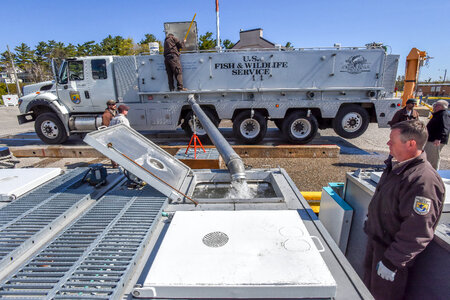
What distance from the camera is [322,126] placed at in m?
7.99

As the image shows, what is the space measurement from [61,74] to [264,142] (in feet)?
22.6

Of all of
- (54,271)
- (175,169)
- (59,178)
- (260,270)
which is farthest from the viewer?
(175,169)

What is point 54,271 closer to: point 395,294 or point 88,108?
point 395,294

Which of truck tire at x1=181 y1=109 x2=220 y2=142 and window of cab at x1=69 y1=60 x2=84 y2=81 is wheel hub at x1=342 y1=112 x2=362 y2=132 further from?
window of cab at x1=69 y1=60 x2=84 y2=81

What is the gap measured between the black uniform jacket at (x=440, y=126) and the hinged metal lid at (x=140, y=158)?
5039 mm

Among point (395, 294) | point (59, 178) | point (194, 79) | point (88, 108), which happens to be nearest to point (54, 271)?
point (59, 178)

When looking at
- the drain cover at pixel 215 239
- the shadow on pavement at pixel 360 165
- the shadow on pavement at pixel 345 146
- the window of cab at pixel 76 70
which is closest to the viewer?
the drain cover at pixel 215 239

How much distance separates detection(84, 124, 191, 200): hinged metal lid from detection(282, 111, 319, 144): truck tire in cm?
516

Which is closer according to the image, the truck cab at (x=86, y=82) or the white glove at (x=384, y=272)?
the white glove at (x=384, y=272)

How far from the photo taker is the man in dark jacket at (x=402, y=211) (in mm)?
1628

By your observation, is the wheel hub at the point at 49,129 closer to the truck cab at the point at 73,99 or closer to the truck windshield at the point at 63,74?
the truck cab at the point at 73,99

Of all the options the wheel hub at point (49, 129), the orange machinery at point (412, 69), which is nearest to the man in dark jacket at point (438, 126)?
the orange machinery at point (412, 69)

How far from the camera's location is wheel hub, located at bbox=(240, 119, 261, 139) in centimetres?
→ 752

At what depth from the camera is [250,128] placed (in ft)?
25.0
